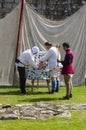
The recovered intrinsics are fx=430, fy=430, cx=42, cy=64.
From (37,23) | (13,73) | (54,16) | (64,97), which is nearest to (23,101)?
(64,97)

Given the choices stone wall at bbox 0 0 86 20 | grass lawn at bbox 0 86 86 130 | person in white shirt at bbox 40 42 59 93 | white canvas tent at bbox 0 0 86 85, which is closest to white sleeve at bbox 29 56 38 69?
person in white shirt at bbox 40 42 59 93

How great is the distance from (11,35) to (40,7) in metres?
2.12

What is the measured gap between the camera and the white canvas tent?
44.7 ft

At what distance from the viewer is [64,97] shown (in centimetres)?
1115

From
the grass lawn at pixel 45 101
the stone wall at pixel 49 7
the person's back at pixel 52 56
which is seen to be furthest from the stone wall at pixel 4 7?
the person's back at pixel 52 56

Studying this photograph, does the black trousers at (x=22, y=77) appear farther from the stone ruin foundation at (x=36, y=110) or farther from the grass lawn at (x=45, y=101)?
the stone ruin foundation at (x=36, y=110)

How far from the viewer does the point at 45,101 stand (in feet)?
35.0

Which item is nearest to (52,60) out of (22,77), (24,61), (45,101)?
(24,61)

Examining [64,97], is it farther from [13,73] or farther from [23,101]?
[13,73]

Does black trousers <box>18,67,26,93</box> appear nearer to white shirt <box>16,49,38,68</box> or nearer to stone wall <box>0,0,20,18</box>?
white shirt <box>16,49,38,68</box>

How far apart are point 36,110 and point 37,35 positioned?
196 inches

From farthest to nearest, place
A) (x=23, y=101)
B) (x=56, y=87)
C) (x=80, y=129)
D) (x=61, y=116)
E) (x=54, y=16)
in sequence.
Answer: (x=54, y=16) < (x=56, y=87) < (x=23, y=101) < (x=61, y=116) < (x=80, y=129)

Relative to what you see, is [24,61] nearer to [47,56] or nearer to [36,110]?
[47,56]

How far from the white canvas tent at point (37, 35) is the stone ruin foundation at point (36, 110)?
375 cm
